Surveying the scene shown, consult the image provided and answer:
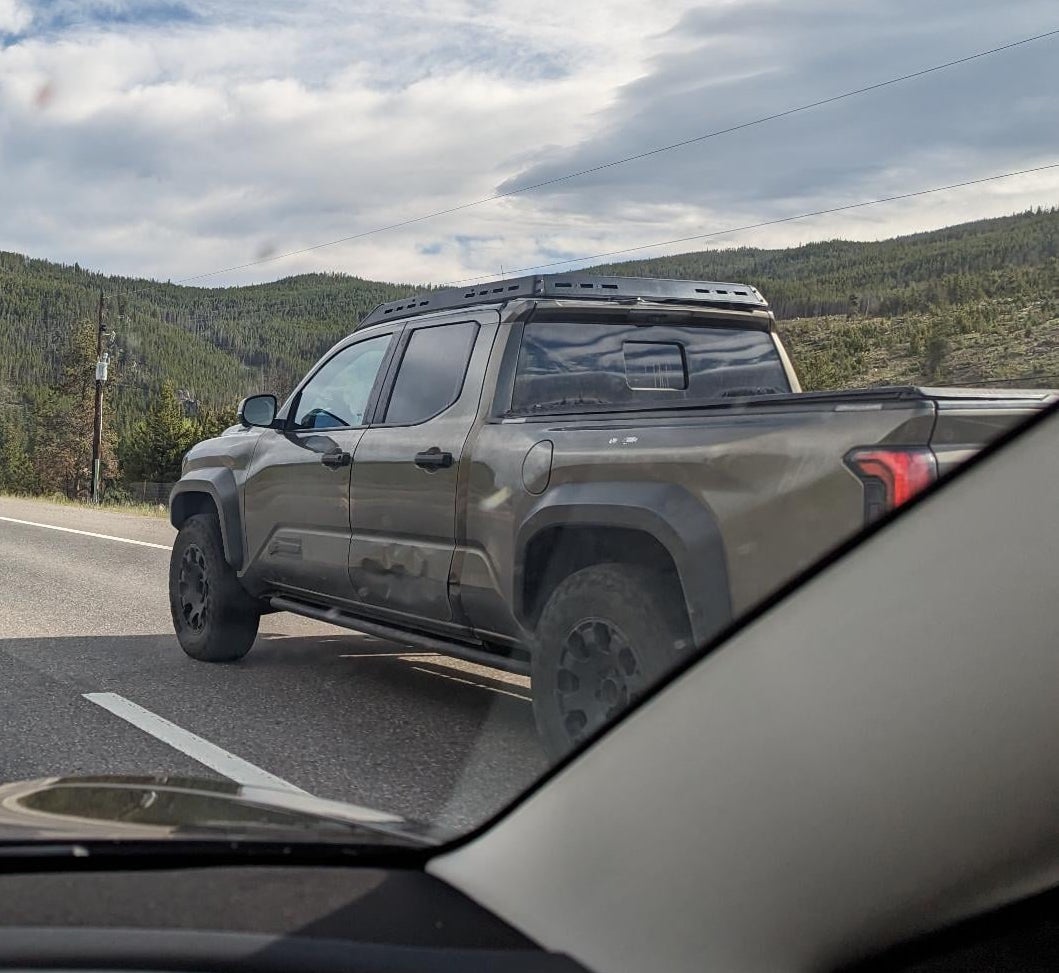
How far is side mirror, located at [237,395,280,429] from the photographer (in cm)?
564

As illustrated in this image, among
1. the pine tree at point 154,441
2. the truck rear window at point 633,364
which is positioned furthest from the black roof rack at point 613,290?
the pine tree at point 154,441

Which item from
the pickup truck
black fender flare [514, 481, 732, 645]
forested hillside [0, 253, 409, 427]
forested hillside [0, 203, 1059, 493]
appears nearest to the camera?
forested hillside [0, 203, 1059, 493]

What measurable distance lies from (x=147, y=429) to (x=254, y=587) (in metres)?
70.2

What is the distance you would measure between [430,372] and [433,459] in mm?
547

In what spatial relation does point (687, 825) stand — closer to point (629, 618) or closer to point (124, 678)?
point (629, 618)

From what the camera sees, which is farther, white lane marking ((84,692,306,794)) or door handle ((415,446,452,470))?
door handle ((415,446,452,470))

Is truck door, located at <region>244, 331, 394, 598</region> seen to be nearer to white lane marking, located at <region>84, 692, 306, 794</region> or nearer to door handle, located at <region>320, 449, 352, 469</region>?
door handle, located at <region>320, 449, 352, 469</region>

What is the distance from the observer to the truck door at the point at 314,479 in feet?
16.4

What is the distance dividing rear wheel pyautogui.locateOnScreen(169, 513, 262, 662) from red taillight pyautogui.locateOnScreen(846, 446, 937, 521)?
4442 mm

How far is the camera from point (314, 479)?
518cm

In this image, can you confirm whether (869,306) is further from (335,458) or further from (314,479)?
(314,479)

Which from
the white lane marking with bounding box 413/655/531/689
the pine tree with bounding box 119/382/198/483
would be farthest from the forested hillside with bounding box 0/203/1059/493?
the pine tree with bounding box 119/382/198/483

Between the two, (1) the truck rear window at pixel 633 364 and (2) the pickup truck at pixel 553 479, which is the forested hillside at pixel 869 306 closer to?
(2) the pickup truck at pixel 553 479

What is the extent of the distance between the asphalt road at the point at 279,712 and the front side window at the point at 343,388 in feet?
4.17
